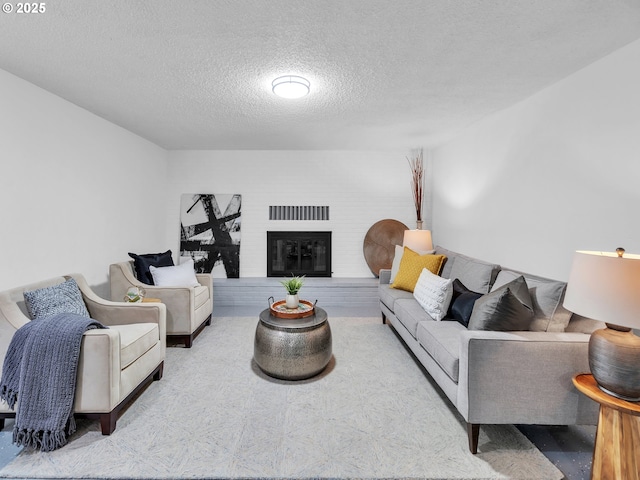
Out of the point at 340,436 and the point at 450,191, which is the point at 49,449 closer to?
the point at 340,436

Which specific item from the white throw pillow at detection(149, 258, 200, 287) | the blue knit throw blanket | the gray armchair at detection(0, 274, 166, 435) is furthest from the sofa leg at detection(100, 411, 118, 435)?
the white throw pillow at detection(149, 258, 200, 287)

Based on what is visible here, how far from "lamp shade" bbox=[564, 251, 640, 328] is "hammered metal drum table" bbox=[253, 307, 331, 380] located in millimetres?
1659

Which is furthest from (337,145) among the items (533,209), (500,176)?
(533,209)

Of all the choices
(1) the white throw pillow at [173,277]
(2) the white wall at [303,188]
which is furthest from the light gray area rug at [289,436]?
(2) the white wall at [303,188]

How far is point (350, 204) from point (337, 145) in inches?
38.5

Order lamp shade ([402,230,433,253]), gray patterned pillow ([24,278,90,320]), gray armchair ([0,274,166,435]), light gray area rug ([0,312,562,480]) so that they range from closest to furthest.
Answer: light gray area rug ([0,312,562,480])
gray armchair ([0,274,166,435])
gray patterned pillow ([24,278,90,320])
lamp shade ([402,230,433,253])

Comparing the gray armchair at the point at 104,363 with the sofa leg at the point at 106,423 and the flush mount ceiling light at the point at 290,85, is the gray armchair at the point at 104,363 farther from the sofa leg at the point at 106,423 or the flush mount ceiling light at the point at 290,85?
the flush mount ceiling light at the point at 290,85

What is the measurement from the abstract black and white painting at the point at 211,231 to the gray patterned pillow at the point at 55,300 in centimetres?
256

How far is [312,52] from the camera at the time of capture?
2061mm

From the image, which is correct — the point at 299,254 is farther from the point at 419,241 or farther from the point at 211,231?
the point at 419,241

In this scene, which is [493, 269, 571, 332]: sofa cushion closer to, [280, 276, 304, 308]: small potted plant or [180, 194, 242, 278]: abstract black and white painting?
[280, 276, 304, 308]: small potted plant

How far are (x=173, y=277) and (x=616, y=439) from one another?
366 centimetres

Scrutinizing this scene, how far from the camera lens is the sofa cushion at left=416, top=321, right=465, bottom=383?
6.29ft

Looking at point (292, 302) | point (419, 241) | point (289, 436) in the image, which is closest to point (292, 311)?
point (292, 302)
